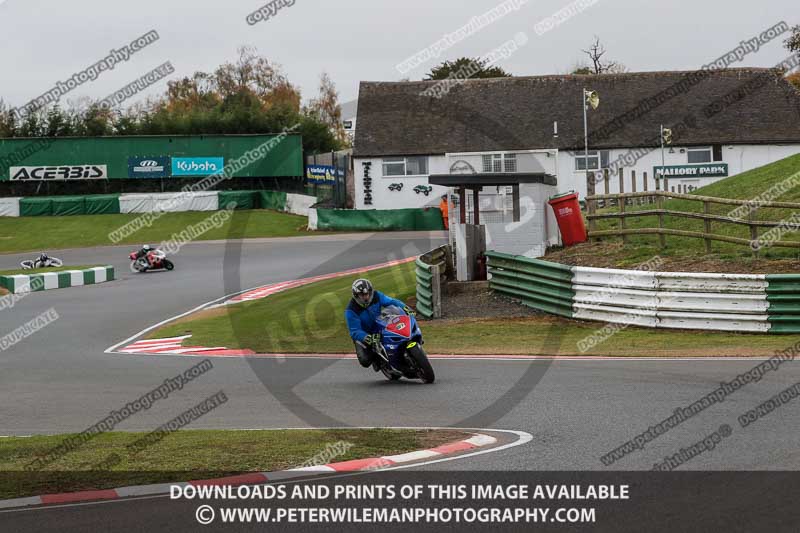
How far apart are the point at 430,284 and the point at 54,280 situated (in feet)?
56.9

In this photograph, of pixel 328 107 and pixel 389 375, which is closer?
pixel 389 375

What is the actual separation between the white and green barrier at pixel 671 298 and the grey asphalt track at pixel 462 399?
3.57m

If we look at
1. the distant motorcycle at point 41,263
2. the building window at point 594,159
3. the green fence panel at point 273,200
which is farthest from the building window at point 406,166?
the distant motorcycle at point 41,263

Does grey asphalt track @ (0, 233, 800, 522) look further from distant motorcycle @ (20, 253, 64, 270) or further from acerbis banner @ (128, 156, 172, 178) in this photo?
acerbis banner @ (128, 156, 172, 178)

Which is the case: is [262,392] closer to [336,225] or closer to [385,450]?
[385,450]

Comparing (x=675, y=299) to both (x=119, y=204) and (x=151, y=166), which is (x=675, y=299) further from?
(x=151, y=166)

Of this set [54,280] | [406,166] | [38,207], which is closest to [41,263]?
[54,280]

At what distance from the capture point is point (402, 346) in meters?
13.5

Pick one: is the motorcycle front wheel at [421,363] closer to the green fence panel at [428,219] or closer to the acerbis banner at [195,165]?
the green fence panel at [428,219]

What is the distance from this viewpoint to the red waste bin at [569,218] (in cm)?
2386

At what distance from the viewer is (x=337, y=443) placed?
9023mm

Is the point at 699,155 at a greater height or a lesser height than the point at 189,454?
greater

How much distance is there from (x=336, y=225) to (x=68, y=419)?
3855 centimetres

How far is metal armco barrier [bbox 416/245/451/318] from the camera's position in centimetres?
2140
